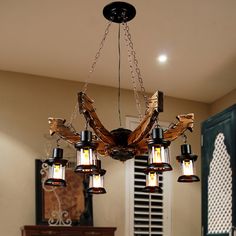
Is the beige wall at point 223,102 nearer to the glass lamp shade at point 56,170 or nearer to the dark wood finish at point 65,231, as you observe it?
the dark wood finish at point 65,231

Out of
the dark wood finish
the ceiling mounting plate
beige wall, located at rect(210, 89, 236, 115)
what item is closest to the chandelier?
the ceiling mounting plate

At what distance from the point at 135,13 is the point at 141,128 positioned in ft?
3.75

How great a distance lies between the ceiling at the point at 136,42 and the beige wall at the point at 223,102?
0.07 m

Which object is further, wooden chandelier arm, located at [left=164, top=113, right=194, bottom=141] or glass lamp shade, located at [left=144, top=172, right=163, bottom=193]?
glass lamp shade, located at [left=144, top=172, right=163, bottom=193]

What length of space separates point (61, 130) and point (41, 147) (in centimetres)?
200

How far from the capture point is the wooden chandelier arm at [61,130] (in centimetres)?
319

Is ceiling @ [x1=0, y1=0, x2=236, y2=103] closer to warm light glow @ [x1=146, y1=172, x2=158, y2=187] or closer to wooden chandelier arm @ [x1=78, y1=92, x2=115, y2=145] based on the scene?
wooden chandelier arm @ [x1=78, y1=92, x2=115, y2=145]

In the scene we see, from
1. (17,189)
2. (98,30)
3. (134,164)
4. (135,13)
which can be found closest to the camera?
(135,13)

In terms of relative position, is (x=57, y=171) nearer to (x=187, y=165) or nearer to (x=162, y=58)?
(x=187, y=165)

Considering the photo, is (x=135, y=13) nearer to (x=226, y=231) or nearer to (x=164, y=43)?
(x=164, y=43)

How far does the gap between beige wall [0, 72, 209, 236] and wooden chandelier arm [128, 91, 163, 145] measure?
223 centimetres

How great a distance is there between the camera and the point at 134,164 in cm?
552

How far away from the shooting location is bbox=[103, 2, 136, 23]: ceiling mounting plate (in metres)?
3.60

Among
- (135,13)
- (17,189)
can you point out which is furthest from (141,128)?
(17,189)
